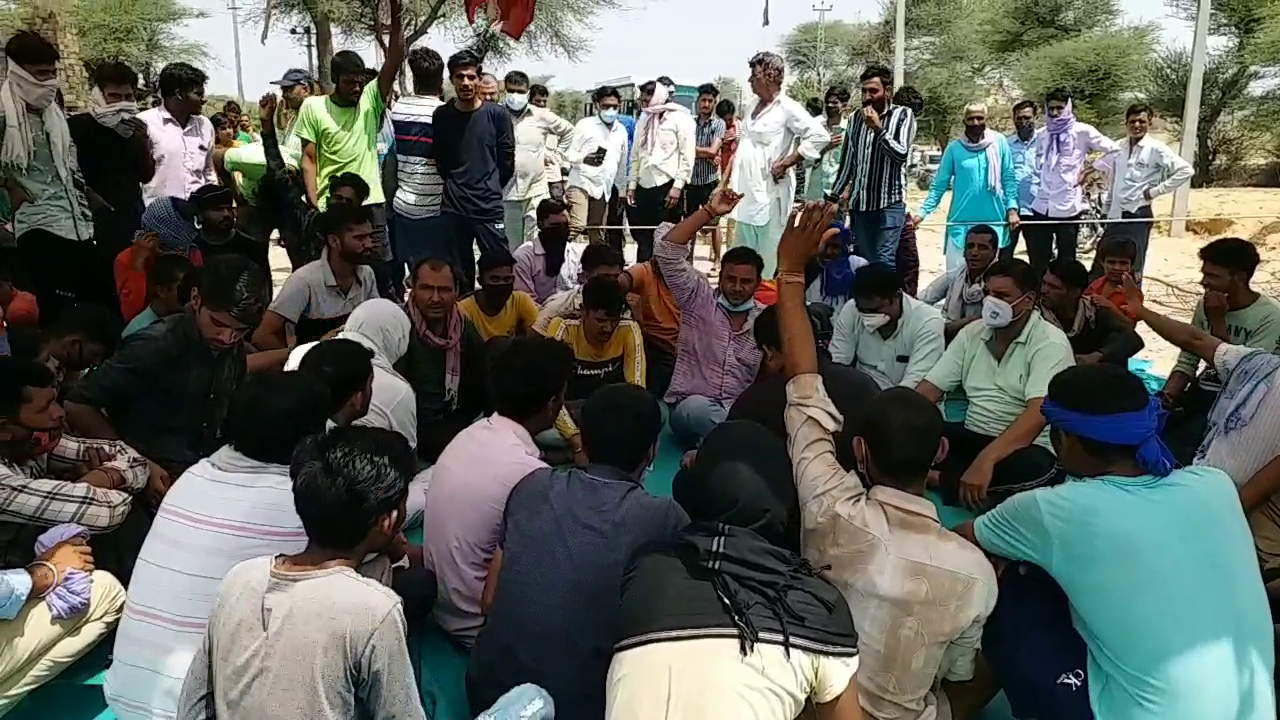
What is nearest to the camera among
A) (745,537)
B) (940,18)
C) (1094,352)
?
(745,537)

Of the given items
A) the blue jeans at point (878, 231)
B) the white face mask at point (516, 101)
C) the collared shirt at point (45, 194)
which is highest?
the white face mask at point (516, 101)

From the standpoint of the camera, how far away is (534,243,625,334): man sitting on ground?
4816mm

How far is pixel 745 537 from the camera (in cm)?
188

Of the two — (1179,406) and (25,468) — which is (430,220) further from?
(1179,406)

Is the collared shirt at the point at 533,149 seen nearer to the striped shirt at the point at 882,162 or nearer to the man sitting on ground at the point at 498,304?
the striped shirt at the point at 882,162

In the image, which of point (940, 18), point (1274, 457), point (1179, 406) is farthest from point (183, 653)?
point (940, 18)

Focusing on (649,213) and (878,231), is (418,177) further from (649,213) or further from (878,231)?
(649,213)

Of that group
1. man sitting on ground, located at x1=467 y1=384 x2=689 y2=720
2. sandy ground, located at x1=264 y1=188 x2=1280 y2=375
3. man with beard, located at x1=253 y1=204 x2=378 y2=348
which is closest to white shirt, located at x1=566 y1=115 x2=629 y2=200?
sandy ground, located at x1=264 y1=188 x2=1280 y2=375

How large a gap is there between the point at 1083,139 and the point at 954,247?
50.2 inches

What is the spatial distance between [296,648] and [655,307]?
3.72 metres

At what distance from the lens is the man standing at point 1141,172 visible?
7.58 meters

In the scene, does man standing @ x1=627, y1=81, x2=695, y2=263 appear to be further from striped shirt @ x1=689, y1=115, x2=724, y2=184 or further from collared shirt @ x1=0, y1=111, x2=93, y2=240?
collared shirt @ x1=0, y1=111, x2=93, y2=240

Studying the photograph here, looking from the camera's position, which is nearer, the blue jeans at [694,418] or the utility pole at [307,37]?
the blue jeans at [694,418]

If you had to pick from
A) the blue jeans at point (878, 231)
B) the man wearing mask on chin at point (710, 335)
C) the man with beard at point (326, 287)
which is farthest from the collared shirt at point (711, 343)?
the blue jeans at point (878, 231)
